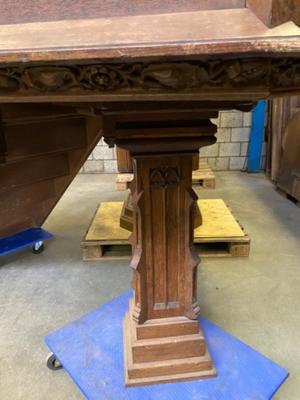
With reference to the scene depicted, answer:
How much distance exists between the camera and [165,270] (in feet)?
3.44

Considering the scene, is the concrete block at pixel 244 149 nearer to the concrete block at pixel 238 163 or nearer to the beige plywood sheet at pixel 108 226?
the concrete block at pixel 238 163

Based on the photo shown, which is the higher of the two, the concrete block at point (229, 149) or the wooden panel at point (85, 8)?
the wooden panel at point (85, 8)

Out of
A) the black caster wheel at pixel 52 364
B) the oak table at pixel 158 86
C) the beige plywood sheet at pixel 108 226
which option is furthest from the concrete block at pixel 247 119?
the black caster wheel at pixel 52 364

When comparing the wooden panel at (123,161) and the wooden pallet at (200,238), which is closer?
the wooden pallet at (200,238)

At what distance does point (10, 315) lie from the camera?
1643mm

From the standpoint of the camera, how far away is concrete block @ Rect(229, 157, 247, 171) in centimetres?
436

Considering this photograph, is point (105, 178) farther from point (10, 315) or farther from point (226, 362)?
point (226, 362)

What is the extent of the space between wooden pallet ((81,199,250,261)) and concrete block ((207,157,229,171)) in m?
2.04

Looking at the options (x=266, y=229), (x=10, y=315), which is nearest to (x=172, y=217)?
(x=10, y=315)

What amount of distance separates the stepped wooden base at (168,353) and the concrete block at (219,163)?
3509mm

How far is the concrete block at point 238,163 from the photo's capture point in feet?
14.3

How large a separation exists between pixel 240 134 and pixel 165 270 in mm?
3583

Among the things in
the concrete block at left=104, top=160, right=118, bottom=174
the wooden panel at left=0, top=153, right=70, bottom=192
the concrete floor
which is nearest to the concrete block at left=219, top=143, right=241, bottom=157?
the concrete block at left=104, top=160, right=118, bottom=174

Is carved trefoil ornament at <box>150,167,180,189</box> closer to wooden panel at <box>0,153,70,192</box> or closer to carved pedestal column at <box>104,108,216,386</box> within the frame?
carved pedestal column at <box>104,108,216,386</box>
